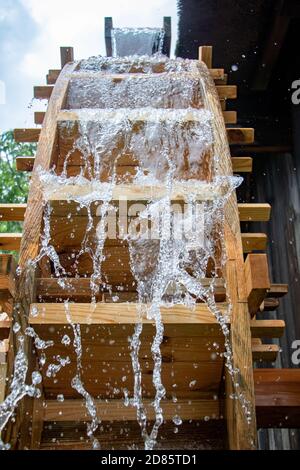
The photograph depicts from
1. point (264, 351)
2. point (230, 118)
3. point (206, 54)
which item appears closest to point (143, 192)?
point (264, 351)

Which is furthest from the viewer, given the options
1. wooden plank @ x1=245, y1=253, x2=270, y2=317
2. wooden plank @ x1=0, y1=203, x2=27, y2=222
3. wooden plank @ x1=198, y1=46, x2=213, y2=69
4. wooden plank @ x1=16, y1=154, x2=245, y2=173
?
wooden plank @ x1=198, y1=46, x2=213, y2=69

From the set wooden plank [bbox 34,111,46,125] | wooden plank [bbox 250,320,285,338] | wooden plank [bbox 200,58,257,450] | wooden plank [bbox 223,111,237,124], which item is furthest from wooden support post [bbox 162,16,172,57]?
wooden plank [bbox 250,320,285,338]

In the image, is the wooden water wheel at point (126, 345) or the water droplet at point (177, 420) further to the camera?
the water droplet at point (177, 420)

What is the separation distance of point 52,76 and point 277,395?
251 cm

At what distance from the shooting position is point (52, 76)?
3688 mm

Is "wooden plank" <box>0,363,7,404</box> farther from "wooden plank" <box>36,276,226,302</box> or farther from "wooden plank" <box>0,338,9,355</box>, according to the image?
"wooden plank" <box>36,276,226,302</box>

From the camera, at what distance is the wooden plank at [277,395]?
7.33 ft

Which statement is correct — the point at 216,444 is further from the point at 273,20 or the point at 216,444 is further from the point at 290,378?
the point at 273,20

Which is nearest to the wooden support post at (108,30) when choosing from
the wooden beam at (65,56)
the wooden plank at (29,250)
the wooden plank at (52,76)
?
the wooden beam at (65,56)

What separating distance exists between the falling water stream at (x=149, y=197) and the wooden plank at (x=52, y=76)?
0.16 m

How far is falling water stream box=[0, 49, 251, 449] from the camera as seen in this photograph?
2.18 metres

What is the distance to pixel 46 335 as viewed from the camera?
2.10 metres

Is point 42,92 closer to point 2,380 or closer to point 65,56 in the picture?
point 65,56

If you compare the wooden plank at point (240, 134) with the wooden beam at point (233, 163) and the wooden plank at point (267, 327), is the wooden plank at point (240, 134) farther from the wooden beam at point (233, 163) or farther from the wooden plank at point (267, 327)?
the wooden plank at point (267, 327)
